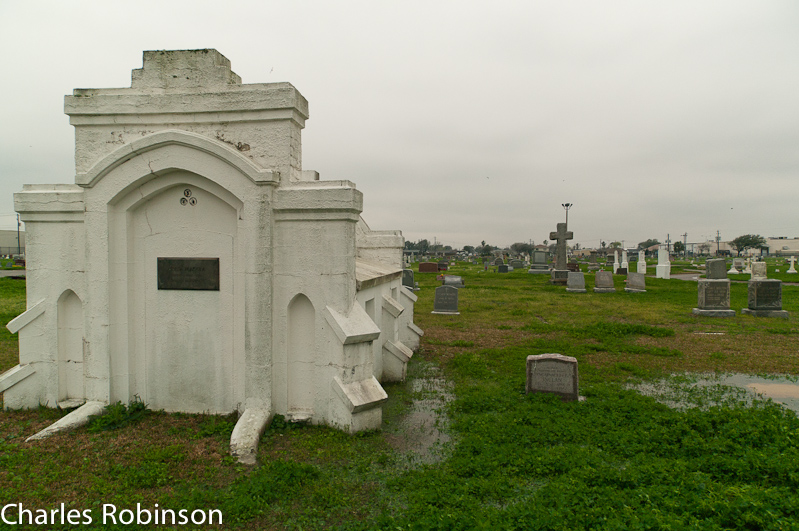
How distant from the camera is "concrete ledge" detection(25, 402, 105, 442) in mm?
5387

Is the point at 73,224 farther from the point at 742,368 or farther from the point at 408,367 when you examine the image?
the point at 742,368

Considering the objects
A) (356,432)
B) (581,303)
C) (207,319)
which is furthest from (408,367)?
(581,303)

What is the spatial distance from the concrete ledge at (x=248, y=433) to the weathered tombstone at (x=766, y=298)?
15.5m

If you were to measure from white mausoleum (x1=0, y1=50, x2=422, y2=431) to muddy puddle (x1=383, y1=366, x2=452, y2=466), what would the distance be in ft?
1.42

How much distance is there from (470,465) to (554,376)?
108 inches

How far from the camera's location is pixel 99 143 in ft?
20.2

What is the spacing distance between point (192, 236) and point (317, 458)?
10.8 feet

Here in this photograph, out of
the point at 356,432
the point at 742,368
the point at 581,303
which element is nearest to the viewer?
the point at 356,432

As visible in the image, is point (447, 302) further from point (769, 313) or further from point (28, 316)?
point (28, 316)

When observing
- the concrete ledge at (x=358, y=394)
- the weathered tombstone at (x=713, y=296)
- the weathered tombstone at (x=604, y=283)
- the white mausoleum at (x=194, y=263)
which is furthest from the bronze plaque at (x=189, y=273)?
the weathered tombstone at (x=604, y=283)

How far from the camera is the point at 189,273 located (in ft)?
20.1

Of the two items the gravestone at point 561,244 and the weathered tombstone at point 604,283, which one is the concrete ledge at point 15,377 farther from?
the gravestone at point 561,244

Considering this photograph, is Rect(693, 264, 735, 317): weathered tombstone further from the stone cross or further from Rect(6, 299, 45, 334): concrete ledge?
Rect(6, 299, 45, 334): concrete ledge

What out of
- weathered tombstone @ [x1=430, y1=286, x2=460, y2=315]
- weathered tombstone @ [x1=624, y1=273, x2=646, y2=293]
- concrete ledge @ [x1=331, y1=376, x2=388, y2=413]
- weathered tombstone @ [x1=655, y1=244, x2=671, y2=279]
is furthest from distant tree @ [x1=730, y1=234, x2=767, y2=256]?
concrete ledge @ [x1=331, y1=376, x2=388, y2=413]
